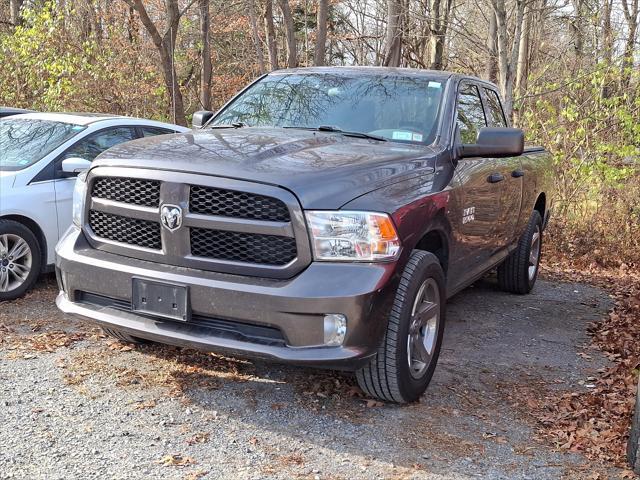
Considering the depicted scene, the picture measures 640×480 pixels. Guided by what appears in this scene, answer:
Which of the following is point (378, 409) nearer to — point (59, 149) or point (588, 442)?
point (588, 442)

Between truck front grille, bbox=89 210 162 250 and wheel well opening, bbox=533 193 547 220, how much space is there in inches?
179

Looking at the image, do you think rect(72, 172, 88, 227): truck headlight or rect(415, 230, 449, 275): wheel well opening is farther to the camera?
rect(415, 230, 449, 275): wheel well opening

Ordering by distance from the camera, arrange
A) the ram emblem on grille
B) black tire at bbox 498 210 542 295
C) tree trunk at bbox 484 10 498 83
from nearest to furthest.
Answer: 1. the ram emblem on grille
2. black tire at bbox 498 210 542 295
3. tree trunk at bbox 484 10 498 83

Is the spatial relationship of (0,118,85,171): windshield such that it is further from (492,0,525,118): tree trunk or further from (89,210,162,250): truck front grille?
(492,0,525,118): tree trunk

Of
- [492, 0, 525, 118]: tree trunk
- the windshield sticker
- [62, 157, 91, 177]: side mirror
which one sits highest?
[492, 0, 525, 118]: tree trunk

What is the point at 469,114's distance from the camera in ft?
17.4

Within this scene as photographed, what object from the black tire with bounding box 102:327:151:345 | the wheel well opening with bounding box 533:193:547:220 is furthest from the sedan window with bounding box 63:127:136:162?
the wheel well opening with bounding box 533:193:547:220

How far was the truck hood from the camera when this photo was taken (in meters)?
3.45

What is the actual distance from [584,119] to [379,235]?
8.25 m

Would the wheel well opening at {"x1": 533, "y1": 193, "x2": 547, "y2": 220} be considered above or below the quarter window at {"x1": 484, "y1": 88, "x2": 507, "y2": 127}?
below

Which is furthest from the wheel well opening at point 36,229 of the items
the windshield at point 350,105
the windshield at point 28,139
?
the windshield at point 350,105

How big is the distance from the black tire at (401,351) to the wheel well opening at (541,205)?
3469 mm

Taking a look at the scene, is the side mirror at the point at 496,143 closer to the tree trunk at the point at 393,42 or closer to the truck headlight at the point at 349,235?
the truck headlight at the point at 349,235

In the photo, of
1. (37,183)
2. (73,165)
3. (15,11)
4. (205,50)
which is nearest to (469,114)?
(73,165)
